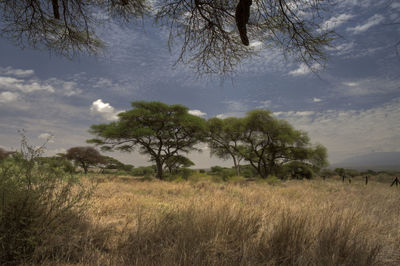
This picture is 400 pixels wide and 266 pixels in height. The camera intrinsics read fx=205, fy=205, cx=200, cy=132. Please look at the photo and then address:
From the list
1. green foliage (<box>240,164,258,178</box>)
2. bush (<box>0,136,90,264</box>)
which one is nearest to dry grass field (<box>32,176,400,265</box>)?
bush (<box>0,136,90,264</box>)

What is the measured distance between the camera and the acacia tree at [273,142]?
1050 inches

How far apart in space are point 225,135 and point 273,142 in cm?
676

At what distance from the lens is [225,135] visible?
29.2 m

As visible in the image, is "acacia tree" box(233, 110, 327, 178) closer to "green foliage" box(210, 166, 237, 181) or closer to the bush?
"green foliage" box(210, 166, 237, 181)

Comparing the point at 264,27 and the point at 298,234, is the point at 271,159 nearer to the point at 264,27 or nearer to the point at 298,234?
the point at 264,27

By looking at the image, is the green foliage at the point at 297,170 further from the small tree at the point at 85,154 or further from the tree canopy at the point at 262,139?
the small tree at the point at 85,154

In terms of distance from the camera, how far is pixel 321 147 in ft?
103

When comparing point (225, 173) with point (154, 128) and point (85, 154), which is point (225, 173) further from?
point (85, 154)

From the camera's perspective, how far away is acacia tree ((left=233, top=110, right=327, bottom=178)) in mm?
26672

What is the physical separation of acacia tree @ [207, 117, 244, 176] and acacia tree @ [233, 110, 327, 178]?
680 mm

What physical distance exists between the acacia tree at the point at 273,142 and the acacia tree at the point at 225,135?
68 cm

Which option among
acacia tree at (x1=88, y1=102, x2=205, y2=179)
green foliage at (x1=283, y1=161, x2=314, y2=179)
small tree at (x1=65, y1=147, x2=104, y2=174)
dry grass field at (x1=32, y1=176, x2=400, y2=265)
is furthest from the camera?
green foliage at (x1=283, y1=161, x2=314, y2=179)

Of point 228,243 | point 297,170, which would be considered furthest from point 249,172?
point 228,243

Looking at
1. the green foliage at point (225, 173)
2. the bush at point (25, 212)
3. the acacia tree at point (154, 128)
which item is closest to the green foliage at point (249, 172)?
the green foliage at point (225, 173)
